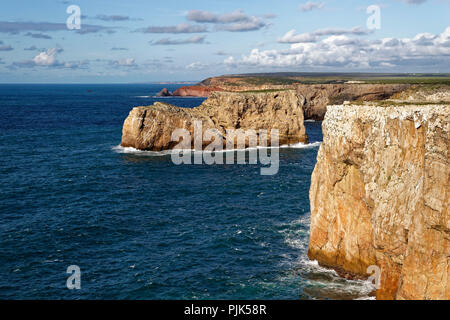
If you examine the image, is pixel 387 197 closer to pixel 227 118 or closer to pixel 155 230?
pixel 155 230

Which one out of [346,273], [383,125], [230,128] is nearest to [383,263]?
[346,273]

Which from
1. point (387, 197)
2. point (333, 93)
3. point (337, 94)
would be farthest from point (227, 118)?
point (333, 93)

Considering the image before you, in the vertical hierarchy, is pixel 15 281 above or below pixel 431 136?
below

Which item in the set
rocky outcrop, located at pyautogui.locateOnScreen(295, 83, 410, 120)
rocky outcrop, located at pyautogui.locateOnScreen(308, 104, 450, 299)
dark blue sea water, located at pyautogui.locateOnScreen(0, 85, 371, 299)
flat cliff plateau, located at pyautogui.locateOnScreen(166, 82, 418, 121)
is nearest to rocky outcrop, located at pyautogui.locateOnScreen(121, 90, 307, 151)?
dark blue sea water, located at pyautogui.locateOnScreen(0, 85, 371, 299)

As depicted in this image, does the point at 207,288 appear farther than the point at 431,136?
Yes
